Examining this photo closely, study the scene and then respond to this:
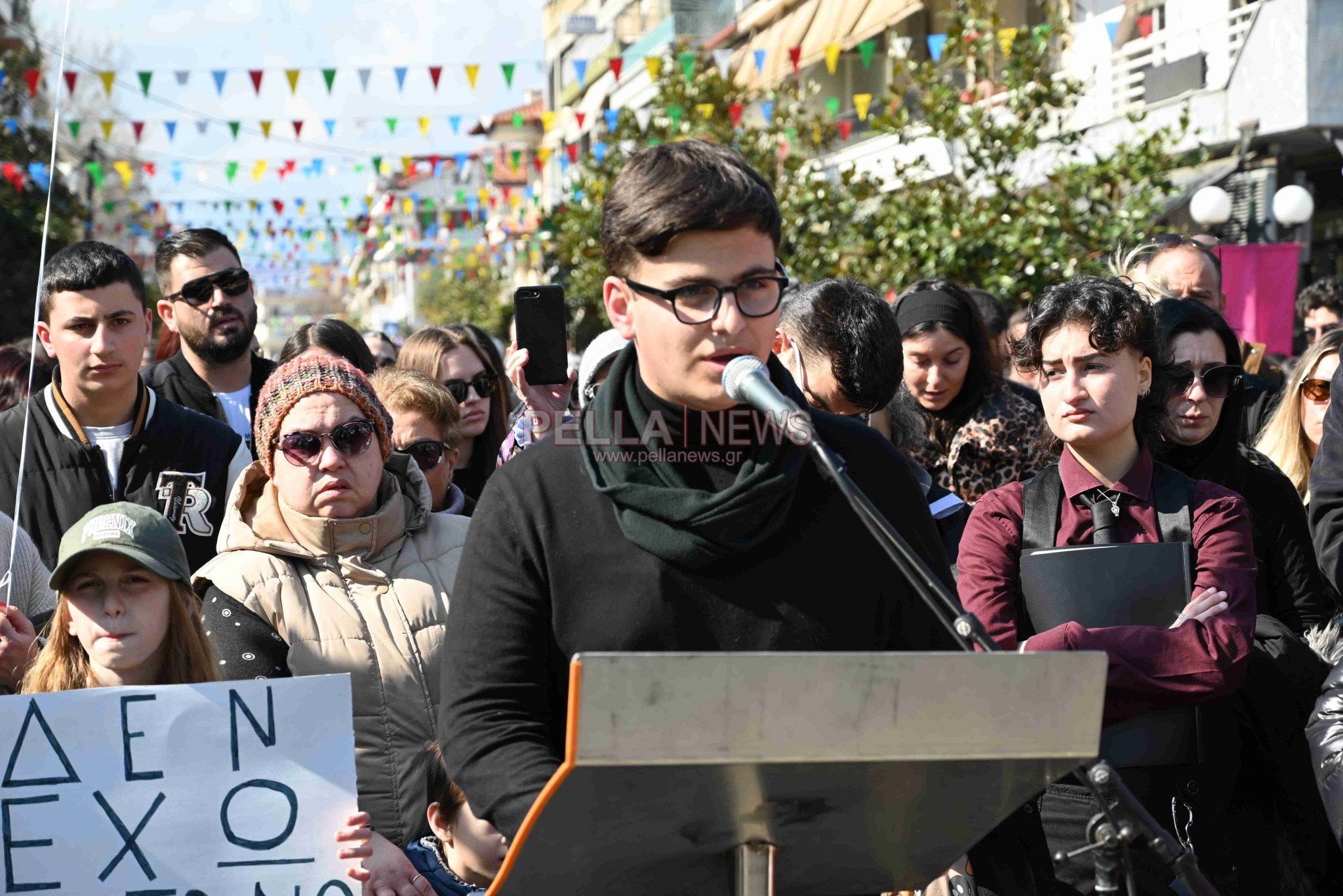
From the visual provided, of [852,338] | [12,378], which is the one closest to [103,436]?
[12,378]

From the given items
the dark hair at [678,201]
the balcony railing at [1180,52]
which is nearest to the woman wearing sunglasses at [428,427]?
the dark hair at [678,201]

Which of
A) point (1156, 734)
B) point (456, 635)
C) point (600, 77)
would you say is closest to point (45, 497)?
point (456, 635)

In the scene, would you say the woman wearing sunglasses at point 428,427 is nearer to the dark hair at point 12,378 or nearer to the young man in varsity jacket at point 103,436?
the young man in varsity jacket at point 103,436

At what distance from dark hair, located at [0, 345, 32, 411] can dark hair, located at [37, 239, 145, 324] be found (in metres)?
1.51

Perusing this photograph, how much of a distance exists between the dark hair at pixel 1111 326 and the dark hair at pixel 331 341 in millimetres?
3386

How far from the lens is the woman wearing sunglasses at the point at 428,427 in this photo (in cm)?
518

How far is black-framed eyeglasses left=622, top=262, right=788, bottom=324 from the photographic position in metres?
2.20

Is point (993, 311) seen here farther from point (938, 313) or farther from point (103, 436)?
point (103, 436)

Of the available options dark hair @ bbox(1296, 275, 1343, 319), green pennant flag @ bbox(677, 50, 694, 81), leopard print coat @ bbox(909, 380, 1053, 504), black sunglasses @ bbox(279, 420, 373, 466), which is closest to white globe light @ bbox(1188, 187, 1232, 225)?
dark hair @ bbox(1296, 275, 1343, 319)

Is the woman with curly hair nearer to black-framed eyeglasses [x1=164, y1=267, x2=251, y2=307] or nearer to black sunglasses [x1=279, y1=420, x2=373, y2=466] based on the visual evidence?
black sunglasses [x1=279, y1=420, x2=373, y2=466]

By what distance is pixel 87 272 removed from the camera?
504 cm

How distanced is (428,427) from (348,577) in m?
1.61

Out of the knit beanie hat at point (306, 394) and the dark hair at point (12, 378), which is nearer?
the knit beanie hat at point (306, 394)

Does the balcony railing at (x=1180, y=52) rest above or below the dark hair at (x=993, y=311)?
above
